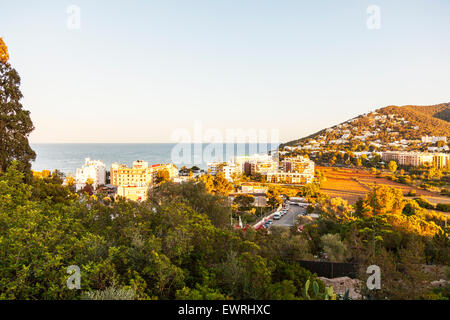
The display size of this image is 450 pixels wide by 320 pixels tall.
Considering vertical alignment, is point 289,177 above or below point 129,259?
below

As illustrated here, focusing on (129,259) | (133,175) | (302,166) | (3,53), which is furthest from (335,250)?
(133,175)

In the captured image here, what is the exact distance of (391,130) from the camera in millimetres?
68438

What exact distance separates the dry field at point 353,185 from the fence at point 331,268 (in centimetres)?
1739

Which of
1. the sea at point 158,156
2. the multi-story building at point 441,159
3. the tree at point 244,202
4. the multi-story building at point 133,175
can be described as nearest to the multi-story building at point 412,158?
the multi-story building at point 441,159

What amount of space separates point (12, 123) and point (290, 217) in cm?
1635

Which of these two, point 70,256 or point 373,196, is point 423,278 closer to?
point 70,256

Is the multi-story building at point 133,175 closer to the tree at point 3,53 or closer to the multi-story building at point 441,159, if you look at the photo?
the tree at point 3,53

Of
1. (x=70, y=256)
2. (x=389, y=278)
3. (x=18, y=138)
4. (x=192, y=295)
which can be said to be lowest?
(x=389, y=278)

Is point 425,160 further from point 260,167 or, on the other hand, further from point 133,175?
point 133,175

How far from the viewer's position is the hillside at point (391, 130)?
58031 mm

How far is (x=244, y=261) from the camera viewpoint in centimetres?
395

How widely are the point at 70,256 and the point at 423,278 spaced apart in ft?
15.4
